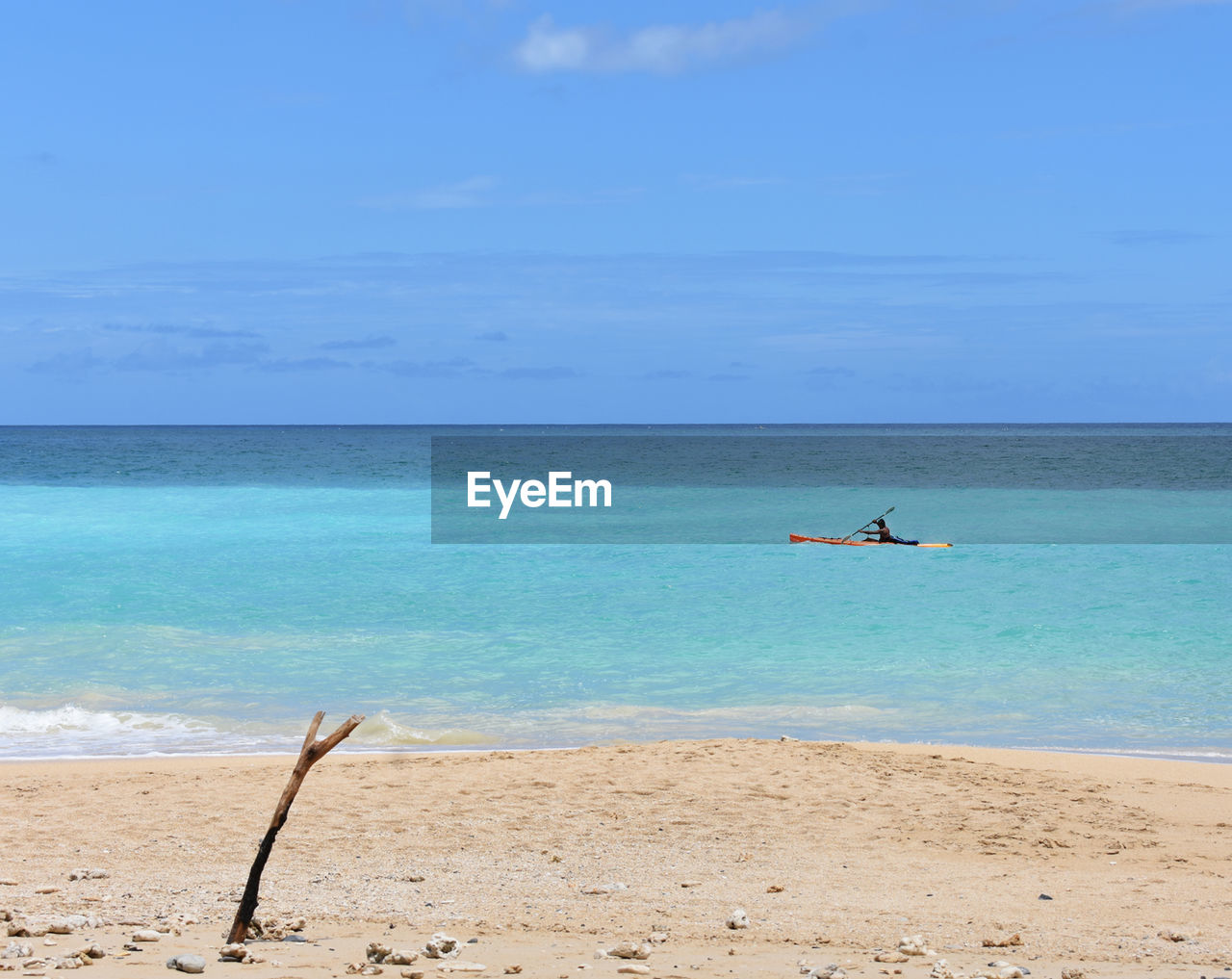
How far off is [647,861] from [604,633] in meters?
8.54

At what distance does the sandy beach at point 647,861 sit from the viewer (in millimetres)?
4695

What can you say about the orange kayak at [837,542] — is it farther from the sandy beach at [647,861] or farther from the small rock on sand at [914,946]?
the small rock on sand at [914,946]

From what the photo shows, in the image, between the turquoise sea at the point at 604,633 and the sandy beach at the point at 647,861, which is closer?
the sandy beach at the point at 647,861

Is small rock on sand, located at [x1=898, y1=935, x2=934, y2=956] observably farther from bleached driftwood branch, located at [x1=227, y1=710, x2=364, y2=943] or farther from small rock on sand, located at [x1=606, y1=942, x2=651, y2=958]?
bleached driftwood branch, located at [x1=227, y1=710, x2=364, y2=943]

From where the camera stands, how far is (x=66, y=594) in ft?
58.0

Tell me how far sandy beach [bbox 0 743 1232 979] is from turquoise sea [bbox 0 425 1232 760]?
154 cm

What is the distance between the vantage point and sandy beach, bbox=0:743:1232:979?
4.70 metres

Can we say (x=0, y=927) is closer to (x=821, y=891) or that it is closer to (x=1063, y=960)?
(x=821, y=891)

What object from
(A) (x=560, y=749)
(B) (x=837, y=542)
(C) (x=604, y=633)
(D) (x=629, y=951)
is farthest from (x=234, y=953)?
(B) (x=837, y=542)

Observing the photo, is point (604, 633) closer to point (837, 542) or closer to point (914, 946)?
point (914, 946)

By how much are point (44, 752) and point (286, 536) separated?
57.8ft

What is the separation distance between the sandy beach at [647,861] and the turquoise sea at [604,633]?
5.06 feet

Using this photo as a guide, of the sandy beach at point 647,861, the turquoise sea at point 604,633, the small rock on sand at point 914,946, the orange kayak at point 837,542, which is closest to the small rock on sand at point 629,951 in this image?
the sandy beach at point 647,861

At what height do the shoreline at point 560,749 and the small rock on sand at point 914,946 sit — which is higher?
the small rock on sand at point 914,946
